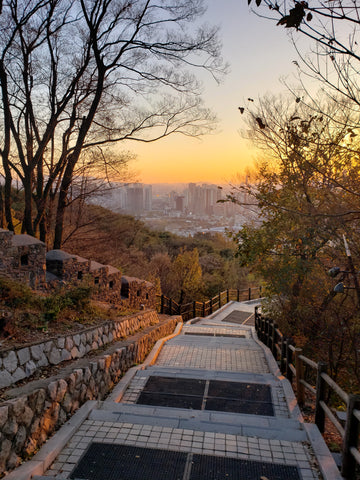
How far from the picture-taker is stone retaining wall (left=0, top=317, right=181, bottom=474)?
3.19 metres

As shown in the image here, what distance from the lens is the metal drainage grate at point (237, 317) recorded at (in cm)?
1712

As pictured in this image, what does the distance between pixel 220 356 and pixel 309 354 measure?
1.81m

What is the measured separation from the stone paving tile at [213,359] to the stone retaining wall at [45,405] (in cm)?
202

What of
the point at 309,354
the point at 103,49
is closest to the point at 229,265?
the point at 103,49

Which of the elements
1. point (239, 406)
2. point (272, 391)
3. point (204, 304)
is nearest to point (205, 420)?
point (239, 406)

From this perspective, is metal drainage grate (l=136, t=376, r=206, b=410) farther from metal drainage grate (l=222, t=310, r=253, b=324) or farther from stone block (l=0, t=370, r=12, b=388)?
metal drainage grate (l=222, t=310, r=253, b=324)

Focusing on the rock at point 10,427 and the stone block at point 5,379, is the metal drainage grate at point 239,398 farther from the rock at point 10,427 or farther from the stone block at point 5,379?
the rock at point 10,427

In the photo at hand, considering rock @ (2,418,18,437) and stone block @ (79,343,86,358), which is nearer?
rock @ (2,418,18,437)

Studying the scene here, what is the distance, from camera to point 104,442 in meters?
3.71

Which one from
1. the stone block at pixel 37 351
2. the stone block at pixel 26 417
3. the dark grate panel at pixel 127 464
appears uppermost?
the stone block at pixel 37 351

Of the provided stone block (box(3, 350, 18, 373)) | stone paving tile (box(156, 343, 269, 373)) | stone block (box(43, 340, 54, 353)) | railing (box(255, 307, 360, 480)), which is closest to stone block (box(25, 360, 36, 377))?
stone block (box(3, 350, 18, 373))

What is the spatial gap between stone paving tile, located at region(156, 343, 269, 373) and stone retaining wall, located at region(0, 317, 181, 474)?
2.02 meters

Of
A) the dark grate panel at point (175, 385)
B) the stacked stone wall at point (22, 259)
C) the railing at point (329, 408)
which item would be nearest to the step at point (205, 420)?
the railing at point (329, 408)

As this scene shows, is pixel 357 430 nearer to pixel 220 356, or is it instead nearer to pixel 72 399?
pixel 72 399
